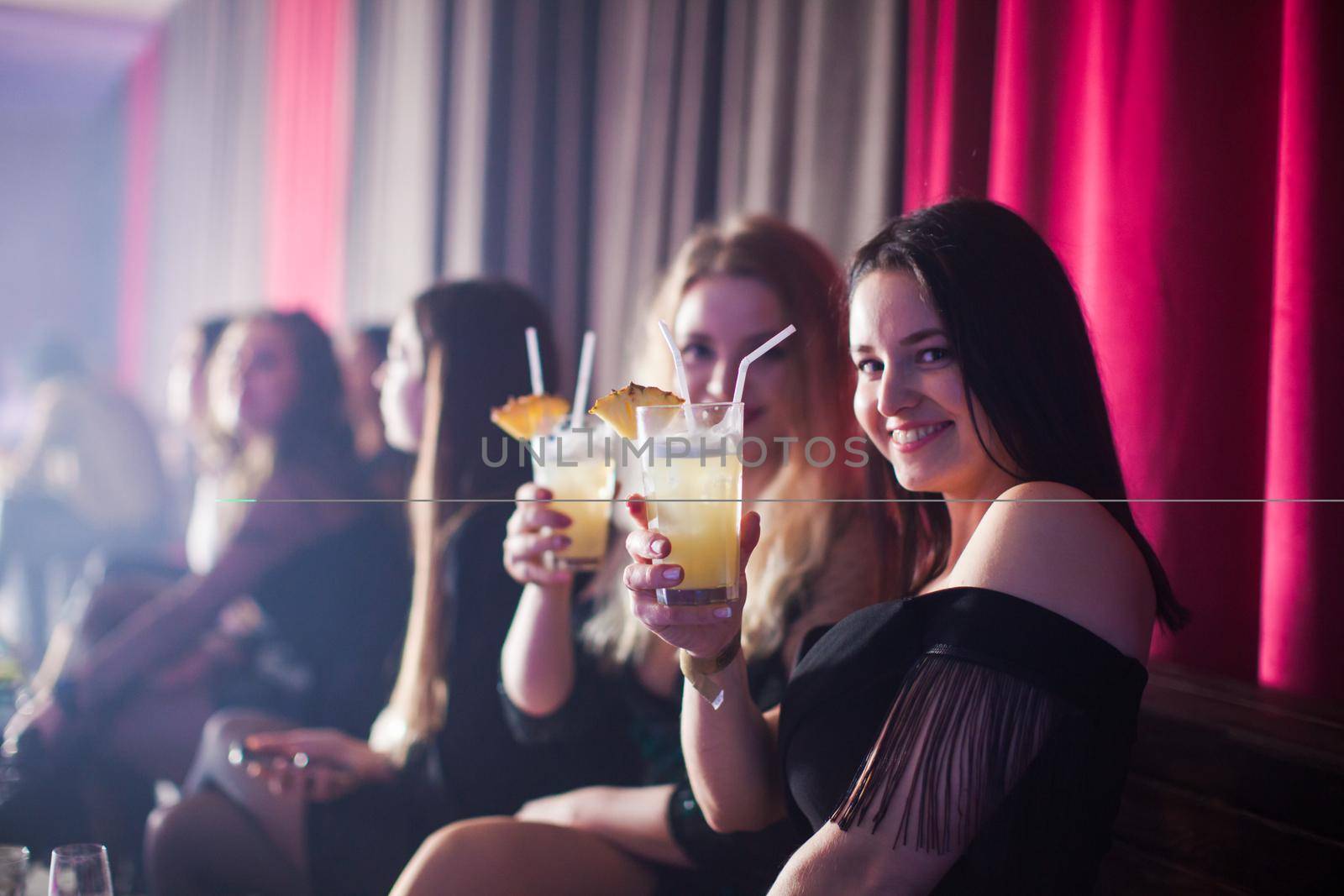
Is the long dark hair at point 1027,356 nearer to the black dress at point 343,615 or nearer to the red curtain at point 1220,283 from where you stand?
the red curtain at point 1220,283

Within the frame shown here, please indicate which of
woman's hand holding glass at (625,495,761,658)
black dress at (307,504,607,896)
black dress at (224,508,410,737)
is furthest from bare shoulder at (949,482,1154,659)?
black dress at (224,508,410,737)

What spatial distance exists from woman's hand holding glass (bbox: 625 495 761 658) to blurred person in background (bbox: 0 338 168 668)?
15.7 ft

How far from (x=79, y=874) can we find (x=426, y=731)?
2.78ft

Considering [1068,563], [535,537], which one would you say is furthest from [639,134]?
[1068,563]

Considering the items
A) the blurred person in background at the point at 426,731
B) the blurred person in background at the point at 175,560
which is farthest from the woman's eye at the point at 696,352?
the blurred person in background at the point at 175,560

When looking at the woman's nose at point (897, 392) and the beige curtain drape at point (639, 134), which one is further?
the beige curtain drape at point (639, 134)

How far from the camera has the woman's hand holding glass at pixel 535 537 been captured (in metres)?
1.63

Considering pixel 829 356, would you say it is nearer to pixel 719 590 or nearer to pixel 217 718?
pixel 719 590

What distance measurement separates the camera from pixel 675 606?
3.86 ft

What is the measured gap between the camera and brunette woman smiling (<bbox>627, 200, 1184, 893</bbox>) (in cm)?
101

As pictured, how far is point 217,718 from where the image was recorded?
247 centimetres

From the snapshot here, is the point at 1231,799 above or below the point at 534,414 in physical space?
below

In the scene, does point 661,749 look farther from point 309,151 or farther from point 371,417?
point 309,151

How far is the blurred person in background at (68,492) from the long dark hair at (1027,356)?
16.4 ft
